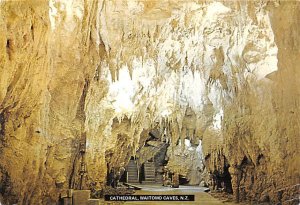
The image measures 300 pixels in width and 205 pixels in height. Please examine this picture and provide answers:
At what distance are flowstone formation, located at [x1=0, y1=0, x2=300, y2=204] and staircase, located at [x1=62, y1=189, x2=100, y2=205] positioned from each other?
203 mm

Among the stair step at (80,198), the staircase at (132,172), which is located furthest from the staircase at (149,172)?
the stair step at (80,198)

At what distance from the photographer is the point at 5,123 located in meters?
4.19

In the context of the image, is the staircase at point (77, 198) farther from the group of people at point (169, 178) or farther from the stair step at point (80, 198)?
the group of people at point (169, 178)

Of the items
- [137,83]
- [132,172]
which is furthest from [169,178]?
[137,83]

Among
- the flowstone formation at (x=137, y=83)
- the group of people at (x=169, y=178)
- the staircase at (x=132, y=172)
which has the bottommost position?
the group of people at (x=169, y=178)

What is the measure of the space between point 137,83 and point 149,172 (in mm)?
3408

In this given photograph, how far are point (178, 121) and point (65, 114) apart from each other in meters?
5.27

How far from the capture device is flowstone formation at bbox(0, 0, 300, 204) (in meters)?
4.26

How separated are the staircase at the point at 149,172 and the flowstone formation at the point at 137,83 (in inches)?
48.9

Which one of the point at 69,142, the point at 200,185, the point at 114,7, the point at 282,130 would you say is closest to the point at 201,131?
the point at 200,185

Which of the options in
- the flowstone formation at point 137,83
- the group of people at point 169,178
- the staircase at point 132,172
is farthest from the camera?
the group of people at point 169,178

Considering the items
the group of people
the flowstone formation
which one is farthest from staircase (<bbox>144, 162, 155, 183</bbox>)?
the flowstone formation

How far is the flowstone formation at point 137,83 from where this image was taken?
426cm

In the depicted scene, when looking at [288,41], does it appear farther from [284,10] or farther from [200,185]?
[200,185]
